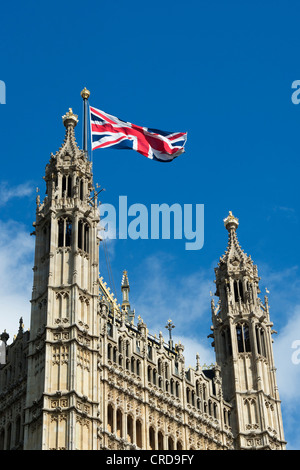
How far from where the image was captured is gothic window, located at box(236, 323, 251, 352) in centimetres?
7833

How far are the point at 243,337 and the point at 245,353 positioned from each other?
1320 mm

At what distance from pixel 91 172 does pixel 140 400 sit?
602 inches

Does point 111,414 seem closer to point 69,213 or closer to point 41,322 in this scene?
point 41,322

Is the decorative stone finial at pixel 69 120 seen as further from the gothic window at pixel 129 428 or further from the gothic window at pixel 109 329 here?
the gothic window at pixel 129 428

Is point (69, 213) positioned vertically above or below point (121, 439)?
above

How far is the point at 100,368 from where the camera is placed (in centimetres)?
6625

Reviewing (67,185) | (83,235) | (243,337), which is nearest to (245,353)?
(243,337)

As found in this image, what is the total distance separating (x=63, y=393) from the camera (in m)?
62.4

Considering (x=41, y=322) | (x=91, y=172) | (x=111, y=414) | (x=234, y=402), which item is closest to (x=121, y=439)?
(x=111, y=414)

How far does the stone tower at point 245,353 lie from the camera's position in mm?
74438

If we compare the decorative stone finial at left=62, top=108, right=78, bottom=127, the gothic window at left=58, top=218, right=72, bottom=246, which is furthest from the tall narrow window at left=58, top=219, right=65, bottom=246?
the decorative stone finial at left=62, top=108, right=78, bottom=127

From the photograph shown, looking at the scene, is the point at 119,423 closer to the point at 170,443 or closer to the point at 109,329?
the point at 170,443
